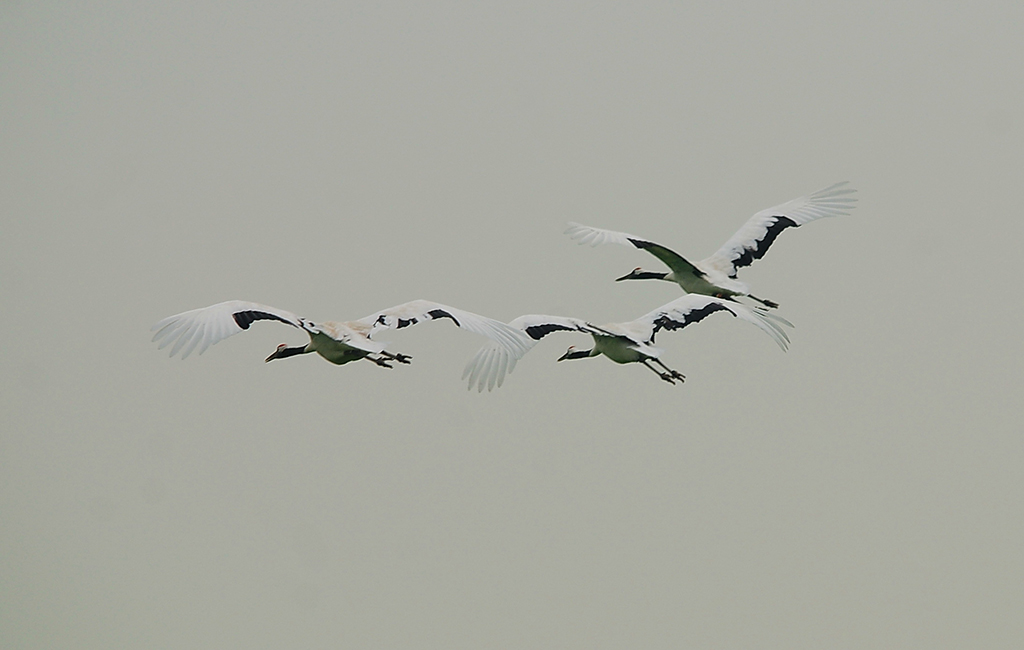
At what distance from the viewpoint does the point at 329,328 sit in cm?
362

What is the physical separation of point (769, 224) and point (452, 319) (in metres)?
1.65

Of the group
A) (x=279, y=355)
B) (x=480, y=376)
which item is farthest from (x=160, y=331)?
(x=480, y=376)

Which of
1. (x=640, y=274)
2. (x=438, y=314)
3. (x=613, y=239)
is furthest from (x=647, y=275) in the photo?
(x=438, y=314)

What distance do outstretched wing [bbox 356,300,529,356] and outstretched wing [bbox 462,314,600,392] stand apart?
0.28 feet

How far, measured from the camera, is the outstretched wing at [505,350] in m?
3.82

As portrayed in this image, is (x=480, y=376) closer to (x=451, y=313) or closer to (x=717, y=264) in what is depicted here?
(x=451, y=313)

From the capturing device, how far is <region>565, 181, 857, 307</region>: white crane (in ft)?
13.7

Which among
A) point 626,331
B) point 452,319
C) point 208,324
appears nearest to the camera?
point 208,324

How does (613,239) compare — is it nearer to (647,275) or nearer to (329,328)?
(647,275)

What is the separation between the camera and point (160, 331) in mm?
3145

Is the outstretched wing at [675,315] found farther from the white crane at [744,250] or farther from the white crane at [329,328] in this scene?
the white crane at [329,328]

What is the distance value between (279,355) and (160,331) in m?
0.80

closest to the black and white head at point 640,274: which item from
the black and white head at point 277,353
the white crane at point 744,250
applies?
the white crane at point 744,250

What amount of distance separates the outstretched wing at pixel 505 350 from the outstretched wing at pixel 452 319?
0.28ft
